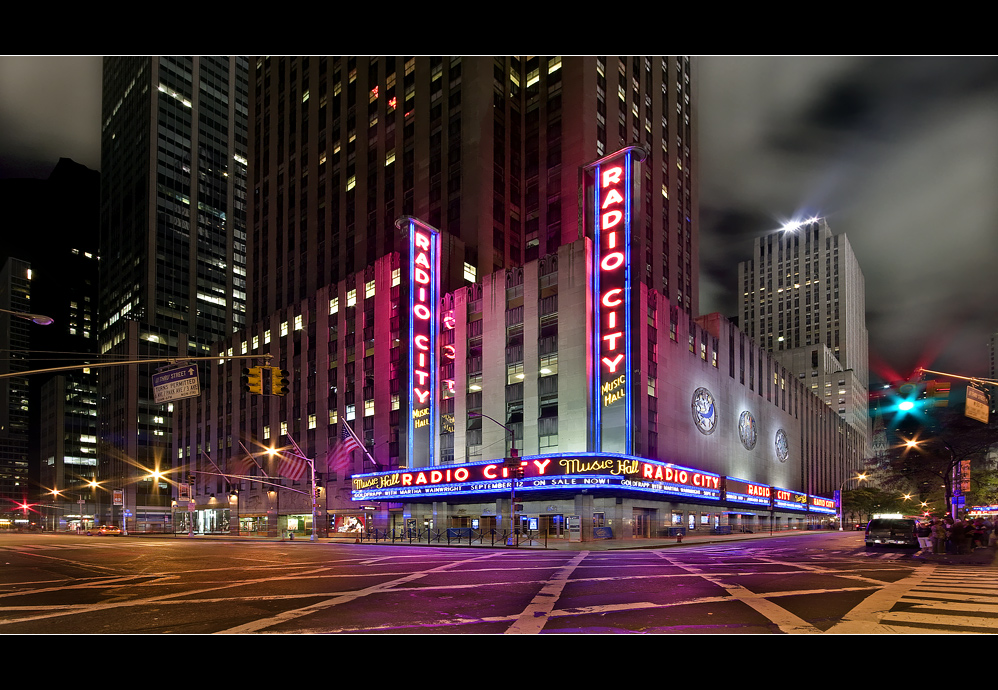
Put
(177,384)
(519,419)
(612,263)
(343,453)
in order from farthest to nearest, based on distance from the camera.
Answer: (343,453)
(519,419)
(612,263)
(177,384)

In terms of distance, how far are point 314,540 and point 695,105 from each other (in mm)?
87804

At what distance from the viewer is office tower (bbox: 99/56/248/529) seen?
151 meters

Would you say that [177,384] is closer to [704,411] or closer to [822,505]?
[704,411]

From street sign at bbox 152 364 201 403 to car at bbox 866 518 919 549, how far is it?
39037 mm

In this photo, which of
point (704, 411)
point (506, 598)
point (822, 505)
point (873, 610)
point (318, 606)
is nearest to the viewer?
point (873, 610)

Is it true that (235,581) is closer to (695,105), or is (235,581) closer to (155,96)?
(695,105)

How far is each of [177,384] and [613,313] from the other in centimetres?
3769

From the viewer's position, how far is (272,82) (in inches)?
4405

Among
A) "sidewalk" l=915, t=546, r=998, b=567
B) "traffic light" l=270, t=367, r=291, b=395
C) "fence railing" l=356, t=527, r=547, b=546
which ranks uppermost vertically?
"traffic light" l=270, t=367, r=291, b=395

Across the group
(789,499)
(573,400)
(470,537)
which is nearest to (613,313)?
(573,400)

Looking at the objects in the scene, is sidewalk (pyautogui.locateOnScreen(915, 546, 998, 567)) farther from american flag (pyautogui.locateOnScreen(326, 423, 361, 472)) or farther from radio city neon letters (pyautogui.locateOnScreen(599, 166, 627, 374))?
american flag (pyautogui.locateOnScreen(326, 423, 361, 472))

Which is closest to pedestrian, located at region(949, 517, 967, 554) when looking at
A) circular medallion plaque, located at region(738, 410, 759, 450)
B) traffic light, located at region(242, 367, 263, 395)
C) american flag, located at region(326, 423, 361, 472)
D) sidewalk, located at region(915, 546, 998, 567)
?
sidewalk, located at region(915, 546, 998, 567)

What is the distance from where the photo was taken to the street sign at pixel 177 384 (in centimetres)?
2250

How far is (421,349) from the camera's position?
217 feet
